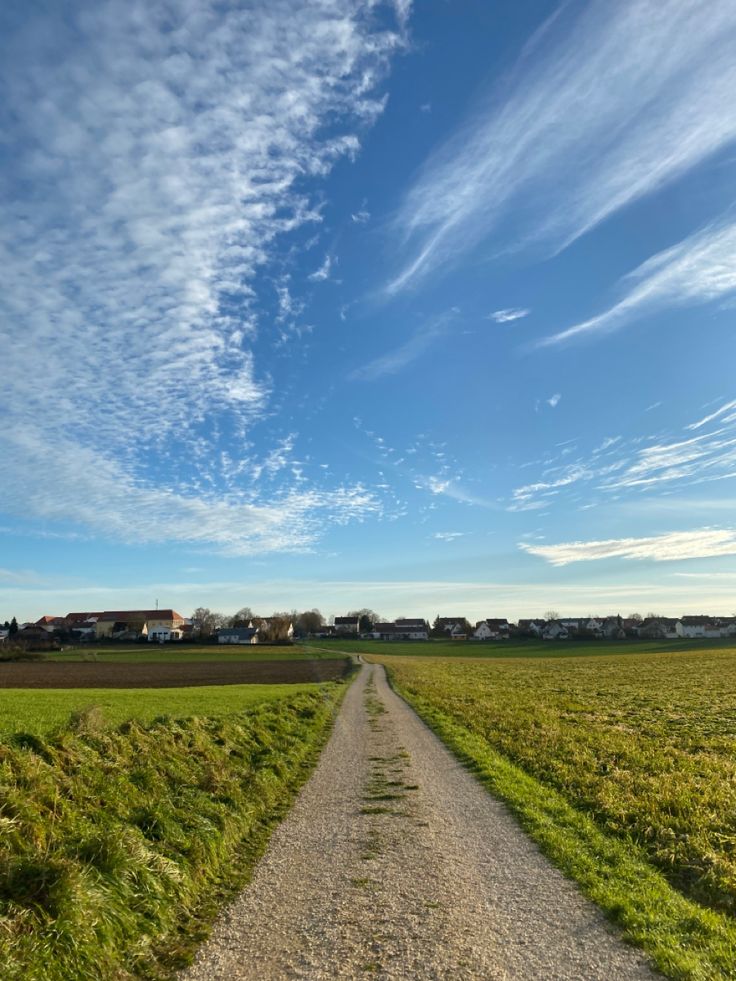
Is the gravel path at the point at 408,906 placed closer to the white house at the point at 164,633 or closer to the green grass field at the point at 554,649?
the green grass field at the point at 554,649

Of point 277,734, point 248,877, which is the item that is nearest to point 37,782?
point 248,877

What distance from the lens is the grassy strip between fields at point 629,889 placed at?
6.92 m

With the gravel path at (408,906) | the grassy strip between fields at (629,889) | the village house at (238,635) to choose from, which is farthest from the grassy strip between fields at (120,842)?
the village house at (238,635)

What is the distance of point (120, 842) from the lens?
28.4ft

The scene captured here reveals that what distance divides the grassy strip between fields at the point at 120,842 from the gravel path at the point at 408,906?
59cm

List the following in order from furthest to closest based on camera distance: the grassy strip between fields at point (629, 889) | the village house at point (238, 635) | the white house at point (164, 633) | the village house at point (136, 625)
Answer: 1. the village house at point (136, 625)
2. the white house at point (164, 633)
3. the village house at point (238, 635)
4. the grassy strip between fields at point (629, 889)

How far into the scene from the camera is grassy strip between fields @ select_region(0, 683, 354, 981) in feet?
22.3

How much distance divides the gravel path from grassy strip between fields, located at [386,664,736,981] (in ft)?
0.89

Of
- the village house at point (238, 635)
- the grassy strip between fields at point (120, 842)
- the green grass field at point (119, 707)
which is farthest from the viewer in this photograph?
the village house at point (238, 635)

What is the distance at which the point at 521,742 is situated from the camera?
21.1 m

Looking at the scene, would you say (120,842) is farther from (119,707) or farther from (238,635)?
(238,635)

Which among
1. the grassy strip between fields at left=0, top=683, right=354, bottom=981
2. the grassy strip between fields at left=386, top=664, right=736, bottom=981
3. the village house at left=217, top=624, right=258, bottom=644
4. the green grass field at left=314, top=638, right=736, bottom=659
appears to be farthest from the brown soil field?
the village house at left=217, top=624, right=258, bottom=644

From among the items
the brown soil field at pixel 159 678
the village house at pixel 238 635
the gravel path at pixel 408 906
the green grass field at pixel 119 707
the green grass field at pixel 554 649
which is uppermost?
the village house at pixel 238 635

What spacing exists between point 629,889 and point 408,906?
316cm
